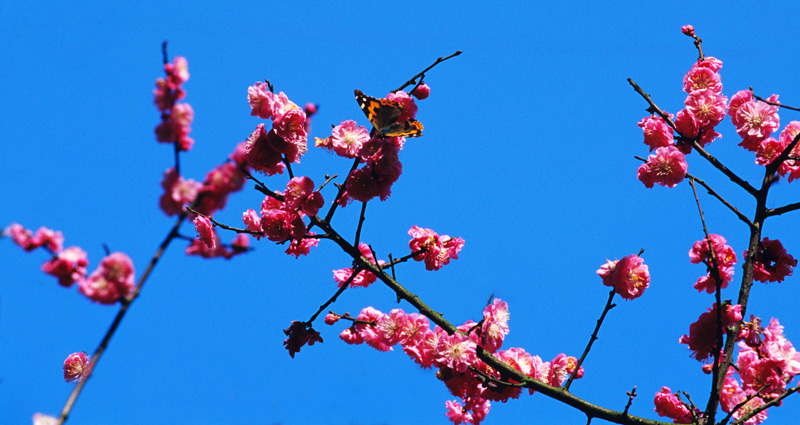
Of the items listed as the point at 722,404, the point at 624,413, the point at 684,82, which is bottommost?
the point at 624,413

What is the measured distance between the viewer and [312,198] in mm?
2883

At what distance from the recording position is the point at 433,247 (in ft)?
11.8

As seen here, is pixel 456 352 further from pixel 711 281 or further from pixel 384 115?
pixel 711 281

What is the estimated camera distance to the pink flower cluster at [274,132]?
9.48 ft

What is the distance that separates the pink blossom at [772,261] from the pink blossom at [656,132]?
896 mm

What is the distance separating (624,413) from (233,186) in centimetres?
241

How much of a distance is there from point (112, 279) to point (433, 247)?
2.25 m

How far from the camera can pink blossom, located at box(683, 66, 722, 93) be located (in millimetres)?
3777

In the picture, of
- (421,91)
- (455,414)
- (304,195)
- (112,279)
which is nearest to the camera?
(112,279)

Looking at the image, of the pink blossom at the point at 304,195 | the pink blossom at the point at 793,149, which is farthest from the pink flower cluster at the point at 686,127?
the pink blossom at the point at 304,195

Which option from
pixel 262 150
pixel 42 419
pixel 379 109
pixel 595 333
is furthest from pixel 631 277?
pixel 42 419

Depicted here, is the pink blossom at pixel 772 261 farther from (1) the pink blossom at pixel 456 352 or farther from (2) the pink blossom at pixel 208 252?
(2) the pink blossom at pixel 208 252

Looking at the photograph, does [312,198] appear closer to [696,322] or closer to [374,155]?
[374,155]

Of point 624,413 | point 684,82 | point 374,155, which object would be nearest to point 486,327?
point 624,413
